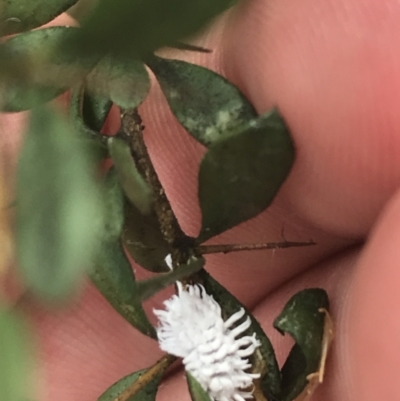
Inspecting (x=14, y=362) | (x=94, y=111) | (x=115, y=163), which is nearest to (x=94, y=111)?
(x=94, y=111)

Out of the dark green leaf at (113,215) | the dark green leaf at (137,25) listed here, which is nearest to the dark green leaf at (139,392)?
the dark green leaf at (113,215)

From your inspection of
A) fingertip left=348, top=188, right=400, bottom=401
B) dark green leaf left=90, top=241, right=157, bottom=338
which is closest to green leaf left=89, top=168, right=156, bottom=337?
dark green leaf left=90, top=241, right=157, bottom=338

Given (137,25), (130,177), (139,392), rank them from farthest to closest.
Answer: (139,392)
(130,177)
(137,25)

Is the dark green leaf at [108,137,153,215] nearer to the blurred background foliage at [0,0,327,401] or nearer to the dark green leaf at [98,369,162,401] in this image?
the blurred background foliage at [0,0,327,401]

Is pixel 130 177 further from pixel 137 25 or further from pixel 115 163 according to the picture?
pixel 137 25

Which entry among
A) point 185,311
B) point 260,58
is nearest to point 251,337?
point 185,311

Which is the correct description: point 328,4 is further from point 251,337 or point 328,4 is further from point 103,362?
point 103,362
